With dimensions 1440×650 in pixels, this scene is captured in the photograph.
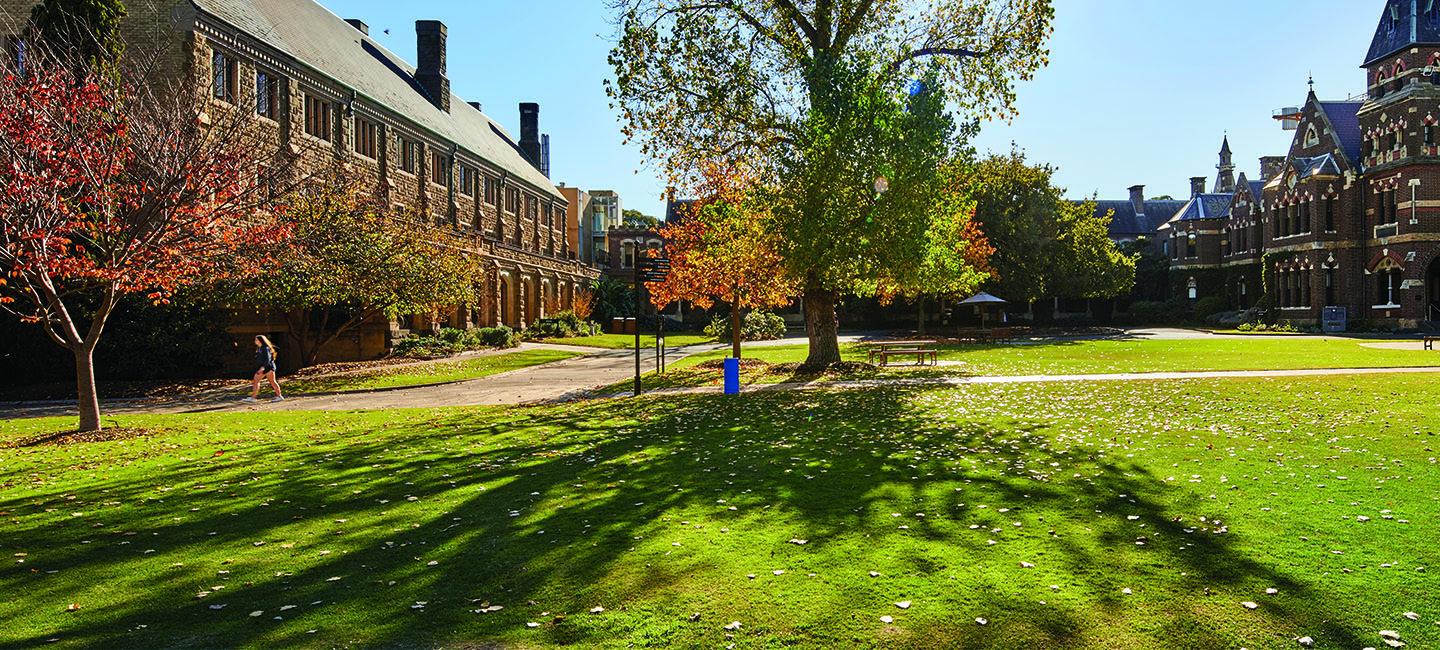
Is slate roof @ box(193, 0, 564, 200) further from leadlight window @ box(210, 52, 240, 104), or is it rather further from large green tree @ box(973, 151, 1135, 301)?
large green tree @ box(973, 151, 1135, 301)

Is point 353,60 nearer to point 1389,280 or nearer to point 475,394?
point 475,394

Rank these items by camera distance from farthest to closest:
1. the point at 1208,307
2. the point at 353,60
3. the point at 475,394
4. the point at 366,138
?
the point at 1208,307
the point at 353,60
the point at 366,138
the point at 475,394

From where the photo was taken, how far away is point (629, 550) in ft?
20.5

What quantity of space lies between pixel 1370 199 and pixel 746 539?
5600 centimetres

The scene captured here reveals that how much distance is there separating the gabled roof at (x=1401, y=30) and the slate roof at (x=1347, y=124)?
13.2ft

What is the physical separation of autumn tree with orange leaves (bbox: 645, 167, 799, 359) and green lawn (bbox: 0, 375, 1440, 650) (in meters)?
10.3

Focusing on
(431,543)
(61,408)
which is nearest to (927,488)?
(431,543)

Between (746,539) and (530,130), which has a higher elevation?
(530,130)

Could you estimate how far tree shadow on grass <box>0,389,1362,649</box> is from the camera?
4711 mm

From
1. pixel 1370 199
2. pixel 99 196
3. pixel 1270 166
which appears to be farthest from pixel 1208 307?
pixel 99 196

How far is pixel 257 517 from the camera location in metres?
7.51

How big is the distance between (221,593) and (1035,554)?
18.6 ft

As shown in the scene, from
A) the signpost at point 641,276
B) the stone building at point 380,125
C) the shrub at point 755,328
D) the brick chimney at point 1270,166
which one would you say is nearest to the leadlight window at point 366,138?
the stone building at point 380,125

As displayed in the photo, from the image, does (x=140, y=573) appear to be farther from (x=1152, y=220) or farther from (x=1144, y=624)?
(x=1152, y=220)
